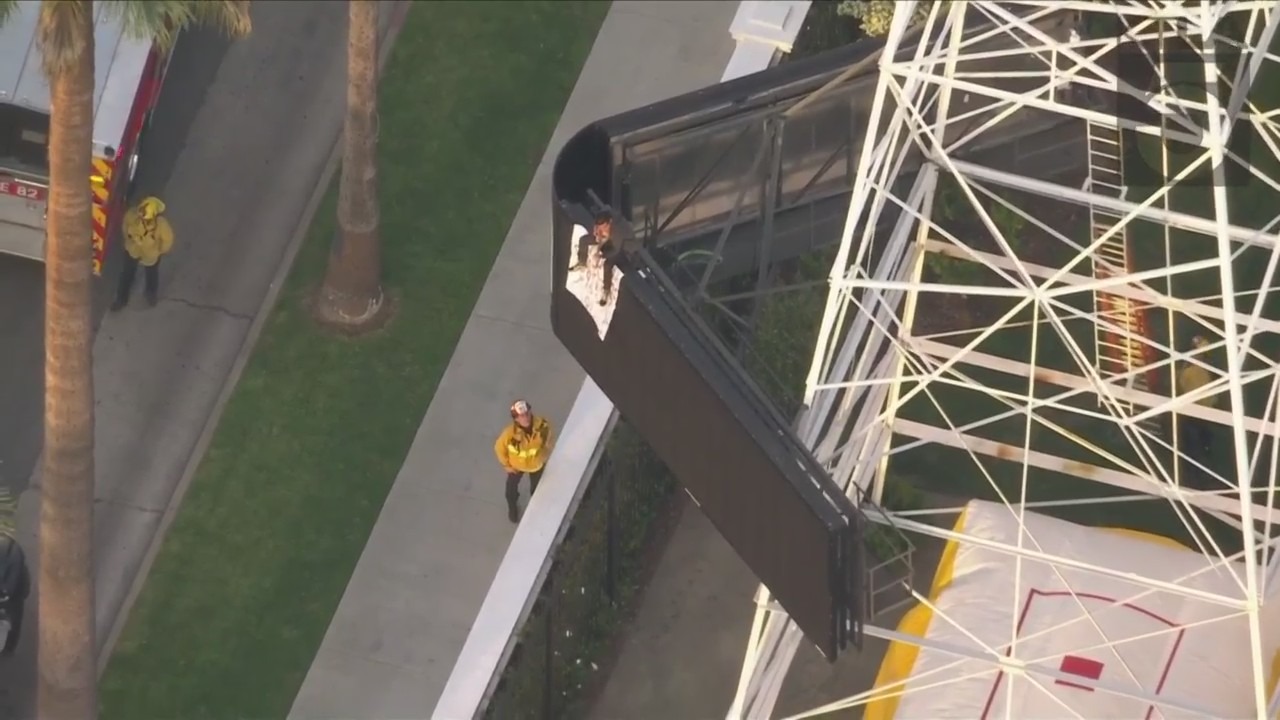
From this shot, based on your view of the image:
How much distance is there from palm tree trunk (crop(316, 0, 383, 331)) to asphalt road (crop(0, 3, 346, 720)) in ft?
3.64

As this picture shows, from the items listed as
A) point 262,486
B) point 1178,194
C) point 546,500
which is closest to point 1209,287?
point 1178,194

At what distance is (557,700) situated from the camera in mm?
21562

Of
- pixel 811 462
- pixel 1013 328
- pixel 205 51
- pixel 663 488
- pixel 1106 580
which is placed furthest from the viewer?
pixel 205 51

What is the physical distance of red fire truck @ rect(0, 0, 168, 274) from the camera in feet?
76.7

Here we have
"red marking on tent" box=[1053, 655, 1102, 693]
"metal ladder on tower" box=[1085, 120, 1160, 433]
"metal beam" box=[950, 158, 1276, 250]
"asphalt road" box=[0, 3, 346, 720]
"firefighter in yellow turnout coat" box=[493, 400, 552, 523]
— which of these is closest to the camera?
"metal beam" box=[950, 158, 1276, 250]

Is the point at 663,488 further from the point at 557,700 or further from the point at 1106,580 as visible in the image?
the point at 1106,580

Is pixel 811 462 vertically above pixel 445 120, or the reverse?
pixel 811 462

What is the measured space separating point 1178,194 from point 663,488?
7.41m

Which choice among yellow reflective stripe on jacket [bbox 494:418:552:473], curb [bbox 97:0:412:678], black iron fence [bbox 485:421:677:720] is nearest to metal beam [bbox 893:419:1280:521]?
black iron fence [bbox 485:421:677:720]

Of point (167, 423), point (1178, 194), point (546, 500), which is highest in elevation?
point (1178, 194)

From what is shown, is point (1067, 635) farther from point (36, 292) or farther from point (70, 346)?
point (36, 292)

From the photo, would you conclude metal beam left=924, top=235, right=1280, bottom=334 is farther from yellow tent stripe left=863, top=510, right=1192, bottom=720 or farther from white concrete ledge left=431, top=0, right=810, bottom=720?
white concrete ledge left=431, top=0, right=810, bottom=720

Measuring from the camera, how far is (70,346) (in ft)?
60.5

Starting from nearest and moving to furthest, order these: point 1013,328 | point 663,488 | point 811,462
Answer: point 811,462, point 663,488, point 1013,328
